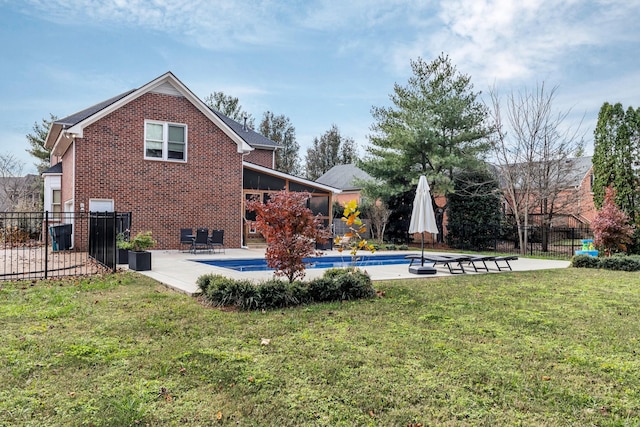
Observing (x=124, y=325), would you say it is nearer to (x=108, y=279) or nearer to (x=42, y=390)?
(x=42, y=390)

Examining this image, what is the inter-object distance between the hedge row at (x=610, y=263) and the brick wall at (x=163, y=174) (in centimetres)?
1300

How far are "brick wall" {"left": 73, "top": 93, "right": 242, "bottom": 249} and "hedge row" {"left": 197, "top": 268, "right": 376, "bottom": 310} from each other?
32.3 ft

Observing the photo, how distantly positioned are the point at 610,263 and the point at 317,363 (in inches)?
516

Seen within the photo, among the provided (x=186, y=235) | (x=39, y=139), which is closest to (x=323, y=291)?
(x=186, y=235)

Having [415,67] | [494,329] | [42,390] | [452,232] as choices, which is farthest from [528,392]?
[415,67]

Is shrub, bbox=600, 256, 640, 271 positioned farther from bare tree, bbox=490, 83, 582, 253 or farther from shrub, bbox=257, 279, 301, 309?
shrub, bbox=257, 279, 301, 309

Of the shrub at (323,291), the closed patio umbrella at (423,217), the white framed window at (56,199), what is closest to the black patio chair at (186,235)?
the white framed window at (56,199)

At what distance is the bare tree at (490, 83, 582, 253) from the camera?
21109 millimetres

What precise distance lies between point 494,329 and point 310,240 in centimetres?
324

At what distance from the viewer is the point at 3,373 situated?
3783 mm

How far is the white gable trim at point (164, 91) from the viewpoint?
14648 millimetres

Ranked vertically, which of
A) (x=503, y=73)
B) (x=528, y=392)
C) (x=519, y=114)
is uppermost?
(x=503, y=73)

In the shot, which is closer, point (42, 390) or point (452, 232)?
point (42, 390)

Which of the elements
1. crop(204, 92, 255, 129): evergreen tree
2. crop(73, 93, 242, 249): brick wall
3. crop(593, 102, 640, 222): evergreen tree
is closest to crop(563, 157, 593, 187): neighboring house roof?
crop(593, 102, 640, 222): evergreen tree
